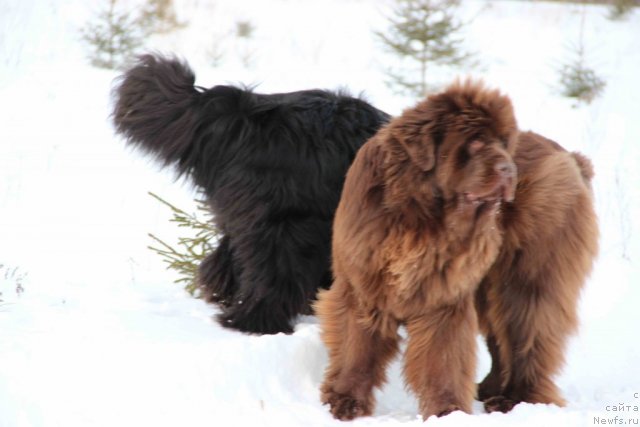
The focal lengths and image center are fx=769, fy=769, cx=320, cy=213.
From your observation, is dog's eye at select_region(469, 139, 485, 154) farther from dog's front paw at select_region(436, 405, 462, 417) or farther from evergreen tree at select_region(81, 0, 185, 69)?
evergreen tree at select_region(81, 0, 185, 69)

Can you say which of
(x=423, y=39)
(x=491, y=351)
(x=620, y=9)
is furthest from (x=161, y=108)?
(x=620, y=9)

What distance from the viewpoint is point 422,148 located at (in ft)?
10.5

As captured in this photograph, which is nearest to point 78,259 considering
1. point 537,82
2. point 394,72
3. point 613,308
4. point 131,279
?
point 131,279

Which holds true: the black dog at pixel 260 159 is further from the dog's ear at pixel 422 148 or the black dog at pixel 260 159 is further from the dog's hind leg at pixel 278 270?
the dog's ear at pixel 422 148

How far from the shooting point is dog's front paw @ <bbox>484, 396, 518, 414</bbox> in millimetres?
3814

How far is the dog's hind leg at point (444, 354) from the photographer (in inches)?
136

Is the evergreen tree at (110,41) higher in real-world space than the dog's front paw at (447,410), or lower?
higher

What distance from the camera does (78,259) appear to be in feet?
18.4

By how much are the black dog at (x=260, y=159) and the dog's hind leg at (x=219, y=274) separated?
0.32ft

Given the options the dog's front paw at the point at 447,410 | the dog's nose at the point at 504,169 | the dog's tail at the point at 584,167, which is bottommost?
the dog's front paw at the point at 447,410

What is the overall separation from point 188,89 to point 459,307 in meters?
2.09

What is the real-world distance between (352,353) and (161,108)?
6.08 ft

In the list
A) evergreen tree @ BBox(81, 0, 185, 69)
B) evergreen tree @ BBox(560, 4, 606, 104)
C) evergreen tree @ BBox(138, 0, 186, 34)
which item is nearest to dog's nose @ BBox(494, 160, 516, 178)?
evergreen tree @ BBox(81, 0, 185, 69)

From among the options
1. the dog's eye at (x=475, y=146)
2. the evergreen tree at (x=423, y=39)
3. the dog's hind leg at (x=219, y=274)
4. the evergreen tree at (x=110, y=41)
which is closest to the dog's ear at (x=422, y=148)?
the dog's eye at (x=475, y=146)
